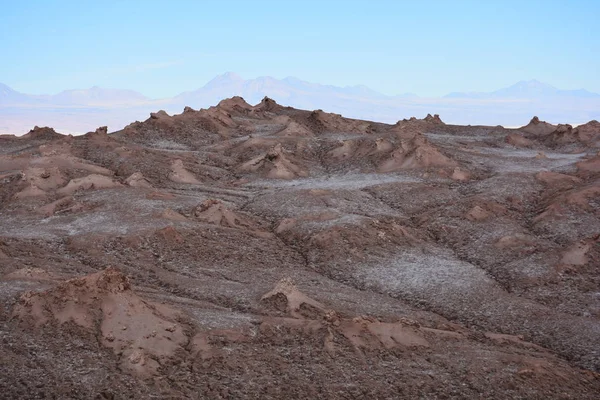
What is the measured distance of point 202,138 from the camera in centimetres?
5334

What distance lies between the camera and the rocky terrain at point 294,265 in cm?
1697

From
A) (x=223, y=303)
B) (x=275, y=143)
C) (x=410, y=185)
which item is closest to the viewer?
(x=223, y=303)

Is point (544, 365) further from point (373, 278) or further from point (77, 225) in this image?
point (77, 225)

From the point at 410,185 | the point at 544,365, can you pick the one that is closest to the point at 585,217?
the point at 410,185

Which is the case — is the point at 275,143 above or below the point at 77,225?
above

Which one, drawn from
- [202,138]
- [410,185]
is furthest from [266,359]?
[202,138]

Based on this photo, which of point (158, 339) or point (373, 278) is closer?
point (158, 339)

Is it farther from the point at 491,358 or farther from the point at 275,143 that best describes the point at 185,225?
the point at 275,143

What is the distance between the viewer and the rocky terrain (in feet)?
55.7

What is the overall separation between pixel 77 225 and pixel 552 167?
92.4 feet

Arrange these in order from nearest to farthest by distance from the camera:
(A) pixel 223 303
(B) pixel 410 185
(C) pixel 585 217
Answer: (A) pixel 223 303 → (C) pixel 585 217 → (B) pixel 410 185

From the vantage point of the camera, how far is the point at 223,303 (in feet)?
75.3

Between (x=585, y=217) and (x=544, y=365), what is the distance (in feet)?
53.5

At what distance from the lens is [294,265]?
94.4 feet
